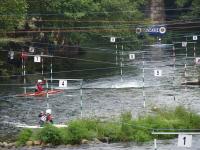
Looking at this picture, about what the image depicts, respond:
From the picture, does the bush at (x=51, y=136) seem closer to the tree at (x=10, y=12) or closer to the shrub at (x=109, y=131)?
the shrub at (x=109, y=131)

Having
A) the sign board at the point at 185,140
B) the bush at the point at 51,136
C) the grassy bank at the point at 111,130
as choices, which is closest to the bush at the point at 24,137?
the grassy bank at the point at 111,130

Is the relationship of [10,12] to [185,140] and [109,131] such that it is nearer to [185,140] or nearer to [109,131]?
[109,131]

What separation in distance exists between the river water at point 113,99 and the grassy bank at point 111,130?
2.49 feet

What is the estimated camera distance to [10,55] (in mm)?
64000

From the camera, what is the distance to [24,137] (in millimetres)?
35125

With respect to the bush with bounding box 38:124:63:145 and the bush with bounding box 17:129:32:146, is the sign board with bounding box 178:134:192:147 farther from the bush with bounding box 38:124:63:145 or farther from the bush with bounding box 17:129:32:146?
the bush with bounding box 17:129:32:146

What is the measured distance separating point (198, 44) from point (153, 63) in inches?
1067

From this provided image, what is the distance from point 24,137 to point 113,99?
50.6 ft

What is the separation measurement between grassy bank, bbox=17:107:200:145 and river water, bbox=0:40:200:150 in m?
0.76

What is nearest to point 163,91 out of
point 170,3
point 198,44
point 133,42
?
point 133,42

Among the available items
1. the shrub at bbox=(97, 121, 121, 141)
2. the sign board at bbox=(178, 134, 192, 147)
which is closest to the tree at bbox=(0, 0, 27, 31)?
the shrub at bbox=(97, 121, 121, 141)

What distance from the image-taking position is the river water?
41688 millimetres

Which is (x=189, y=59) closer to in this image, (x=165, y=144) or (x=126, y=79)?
(x=126, y=79)

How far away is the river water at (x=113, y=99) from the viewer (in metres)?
41.7
